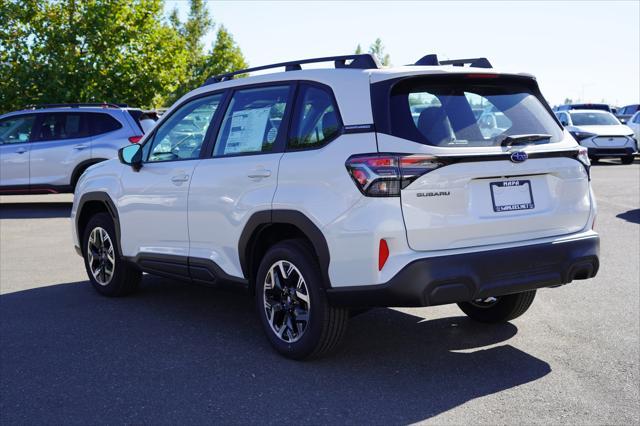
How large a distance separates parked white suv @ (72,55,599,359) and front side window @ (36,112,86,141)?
9221 mm

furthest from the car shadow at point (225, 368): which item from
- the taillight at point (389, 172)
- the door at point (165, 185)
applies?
the taillight at point (389, 172)

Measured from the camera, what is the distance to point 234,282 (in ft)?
17.9

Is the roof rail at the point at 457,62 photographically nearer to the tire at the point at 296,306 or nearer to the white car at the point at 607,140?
the tire at the point at 296,306

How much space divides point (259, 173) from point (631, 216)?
855 centimetres

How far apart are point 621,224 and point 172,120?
289 inches

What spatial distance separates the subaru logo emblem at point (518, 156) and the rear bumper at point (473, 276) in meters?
0.51

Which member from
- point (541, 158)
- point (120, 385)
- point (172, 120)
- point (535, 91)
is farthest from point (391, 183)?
point (172, 120)

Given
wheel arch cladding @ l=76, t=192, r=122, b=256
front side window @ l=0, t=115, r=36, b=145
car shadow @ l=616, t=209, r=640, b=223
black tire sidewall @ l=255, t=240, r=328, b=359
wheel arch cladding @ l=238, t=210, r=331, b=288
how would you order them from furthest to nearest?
front side window @ l=0, t=115, r=36, b=145, car shadow @ l=616, t=209, r=640, b=223, wheel arch cladding @ l=76, t=192, r=122, b=256, black tire sidewall @ l=255, t=240, r=328, b=359, wheel arch cladding @ l=238, t=210, r=331, b=288

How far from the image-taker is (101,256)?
709cm

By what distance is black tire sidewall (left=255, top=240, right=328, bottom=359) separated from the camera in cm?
473

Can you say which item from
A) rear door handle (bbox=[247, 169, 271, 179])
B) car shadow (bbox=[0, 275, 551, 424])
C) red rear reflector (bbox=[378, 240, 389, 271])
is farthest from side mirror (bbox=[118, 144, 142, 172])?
red rear reflector (bbox=[378, 240, 389, 271])

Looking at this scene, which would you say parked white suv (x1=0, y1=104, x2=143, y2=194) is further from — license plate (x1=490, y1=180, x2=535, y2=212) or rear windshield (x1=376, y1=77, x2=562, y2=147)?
license plate (x1=490, y1=180, x2=535, y2=212)

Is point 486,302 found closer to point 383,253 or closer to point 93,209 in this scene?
point 383,253

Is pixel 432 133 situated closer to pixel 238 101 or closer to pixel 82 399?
pixel 238 101
